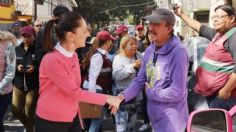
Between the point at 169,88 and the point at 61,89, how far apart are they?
88 centimetres

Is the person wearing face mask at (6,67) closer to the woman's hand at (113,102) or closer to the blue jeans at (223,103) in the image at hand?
the woman's hand at (113,102)

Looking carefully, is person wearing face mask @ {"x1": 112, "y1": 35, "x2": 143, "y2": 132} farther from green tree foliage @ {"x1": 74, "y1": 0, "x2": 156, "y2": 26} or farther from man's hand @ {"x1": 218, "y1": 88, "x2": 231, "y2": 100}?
green tree foliage @ {"x1": 74, "y1": 0, "x2": 156, "y2": 26}

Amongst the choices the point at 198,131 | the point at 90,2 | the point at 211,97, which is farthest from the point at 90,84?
the point at 90,2

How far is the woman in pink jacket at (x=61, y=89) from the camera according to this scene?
375 cm

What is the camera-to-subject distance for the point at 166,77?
12.4 ft

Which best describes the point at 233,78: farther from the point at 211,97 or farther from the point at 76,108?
the point at 76,108

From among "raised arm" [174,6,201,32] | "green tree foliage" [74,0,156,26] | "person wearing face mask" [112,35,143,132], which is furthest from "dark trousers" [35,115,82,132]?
"green tree foliage" [74,0,156,26]

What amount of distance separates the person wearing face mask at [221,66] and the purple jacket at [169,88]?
805 mm

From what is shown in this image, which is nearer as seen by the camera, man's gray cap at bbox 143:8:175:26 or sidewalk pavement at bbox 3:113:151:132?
man's gray cap at bbox 143:8:175:26

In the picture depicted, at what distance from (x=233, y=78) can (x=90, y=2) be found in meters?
56.6

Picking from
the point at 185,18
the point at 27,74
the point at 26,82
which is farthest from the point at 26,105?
the point at 185,18

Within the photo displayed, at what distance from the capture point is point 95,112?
20.8ft

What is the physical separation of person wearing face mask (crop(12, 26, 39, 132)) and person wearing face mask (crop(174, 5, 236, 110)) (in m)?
2.56

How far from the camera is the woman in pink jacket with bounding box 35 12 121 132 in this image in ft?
12.3
